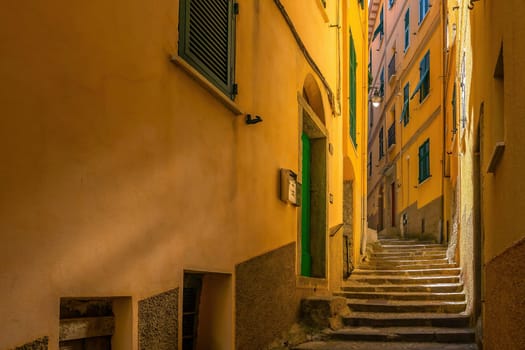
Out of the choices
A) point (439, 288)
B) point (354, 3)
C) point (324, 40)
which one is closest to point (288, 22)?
point (324, 40)

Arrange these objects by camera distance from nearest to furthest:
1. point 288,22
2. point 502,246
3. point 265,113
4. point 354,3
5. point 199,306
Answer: point 502,246
point 199,306
point 265,113
point 288,22
point 354,3

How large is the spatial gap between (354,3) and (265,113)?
924cm

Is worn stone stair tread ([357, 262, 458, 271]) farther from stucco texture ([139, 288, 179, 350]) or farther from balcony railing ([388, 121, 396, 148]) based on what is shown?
balcony railing ([388, 121, 396, 148])

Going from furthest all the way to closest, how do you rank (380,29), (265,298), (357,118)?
(380,29)
(357,118)
(265,298)

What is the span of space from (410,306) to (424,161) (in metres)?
9.10

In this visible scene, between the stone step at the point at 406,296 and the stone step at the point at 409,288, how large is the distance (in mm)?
275

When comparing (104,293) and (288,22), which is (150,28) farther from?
(288,22)

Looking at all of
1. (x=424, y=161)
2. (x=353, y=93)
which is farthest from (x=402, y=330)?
(x=424, y=161)

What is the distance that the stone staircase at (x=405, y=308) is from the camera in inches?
313

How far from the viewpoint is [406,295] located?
1010cm

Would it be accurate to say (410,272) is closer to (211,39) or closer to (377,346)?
(377,346)

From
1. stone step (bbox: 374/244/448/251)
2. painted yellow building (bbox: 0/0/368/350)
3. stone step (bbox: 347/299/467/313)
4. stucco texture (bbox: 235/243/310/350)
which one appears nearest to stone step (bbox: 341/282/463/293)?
stone step (bbox: 347/299/467/313)

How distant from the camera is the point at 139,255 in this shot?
3.69 metres

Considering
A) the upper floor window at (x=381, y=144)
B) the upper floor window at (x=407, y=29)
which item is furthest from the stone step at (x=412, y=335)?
the upper floor window at (x=381, y=144)
